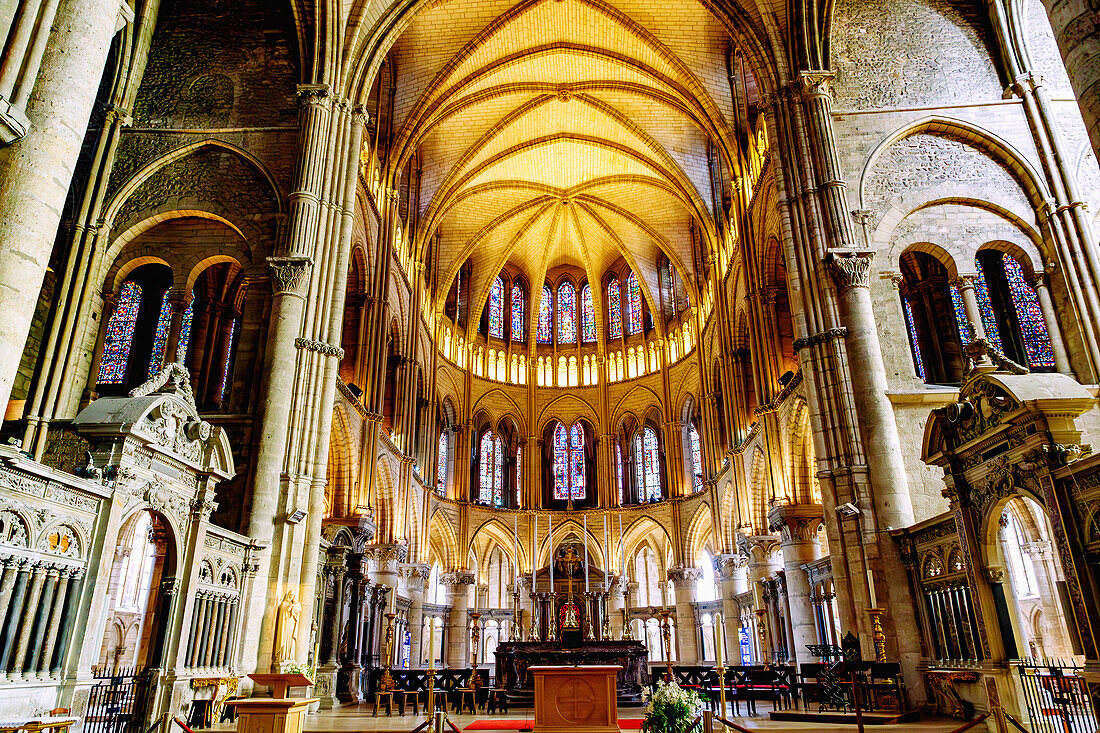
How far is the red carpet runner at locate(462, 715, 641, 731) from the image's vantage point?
12.6 metres

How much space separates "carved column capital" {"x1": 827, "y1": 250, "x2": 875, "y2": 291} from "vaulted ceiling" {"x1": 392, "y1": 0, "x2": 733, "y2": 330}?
1096 centimetres

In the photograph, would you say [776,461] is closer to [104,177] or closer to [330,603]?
[330,603]

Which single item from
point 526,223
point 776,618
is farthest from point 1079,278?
point 526,223

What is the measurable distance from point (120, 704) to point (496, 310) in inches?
1234

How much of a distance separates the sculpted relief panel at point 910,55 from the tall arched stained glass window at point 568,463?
23.9 m

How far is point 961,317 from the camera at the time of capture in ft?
62.5

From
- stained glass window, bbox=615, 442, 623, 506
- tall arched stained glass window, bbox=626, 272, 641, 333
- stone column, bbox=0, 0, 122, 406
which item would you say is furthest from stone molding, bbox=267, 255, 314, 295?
tall arched stained glass window, bbox=626, 272, 641, 333

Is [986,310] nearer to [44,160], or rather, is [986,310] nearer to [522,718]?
[522,718]

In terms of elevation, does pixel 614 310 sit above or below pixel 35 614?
above

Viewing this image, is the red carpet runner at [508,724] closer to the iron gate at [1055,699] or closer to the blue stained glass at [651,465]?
the iron gate at [1055,699]

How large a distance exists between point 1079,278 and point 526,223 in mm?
26228

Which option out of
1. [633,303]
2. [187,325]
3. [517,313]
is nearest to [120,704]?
[187,325]

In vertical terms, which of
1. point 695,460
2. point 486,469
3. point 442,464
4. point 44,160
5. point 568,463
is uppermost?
point 568,463

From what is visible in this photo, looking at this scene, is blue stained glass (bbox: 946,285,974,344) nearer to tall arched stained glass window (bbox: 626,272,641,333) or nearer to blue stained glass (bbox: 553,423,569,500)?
tall arched stained glass window (bbox: 626,272,641,333)
